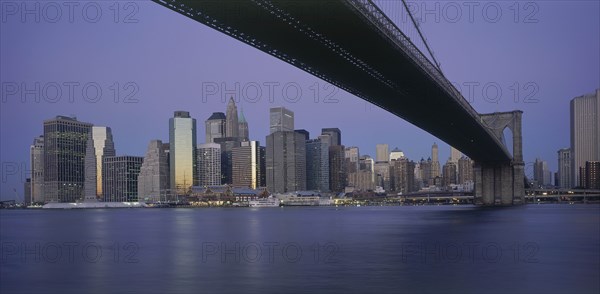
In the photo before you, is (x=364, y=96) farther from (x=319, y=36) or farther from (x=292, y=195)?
(x=292, y=195)

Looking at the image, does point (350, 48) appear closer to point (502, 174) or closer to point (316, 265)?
point (316, 265)

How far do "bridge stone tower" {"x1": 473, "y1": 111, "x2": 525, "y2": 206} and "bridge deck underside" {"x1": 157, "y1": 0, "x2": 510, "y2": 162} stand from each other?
37640mm

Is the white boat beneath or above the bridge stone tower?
beneath

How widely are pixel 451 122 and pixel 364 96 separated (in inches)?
663

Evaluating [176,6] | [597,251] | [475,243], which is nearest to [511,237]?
[475,243]

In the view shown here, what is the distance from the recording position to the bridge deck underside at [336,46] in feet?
83.1

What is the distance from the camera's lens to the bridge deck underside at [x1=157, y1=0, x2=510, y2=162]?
25344 millimetres

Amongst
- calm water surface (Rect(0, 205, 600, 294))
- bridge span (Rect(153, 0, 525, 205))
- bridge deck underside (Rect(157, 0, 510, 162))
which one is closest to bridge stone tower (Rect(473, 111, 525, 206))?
bridge span (Rect(153, 0, 525, 205))

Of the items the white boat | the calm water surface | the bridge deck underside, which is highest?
the bridge deck underside

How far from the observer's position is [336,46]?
32.0 meters

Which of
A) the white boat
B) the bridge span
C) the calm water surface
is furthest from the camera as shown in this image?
the white boat

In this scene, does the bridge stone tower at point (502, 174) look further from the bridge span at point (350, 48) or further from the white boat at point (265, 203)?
the white boat at point (265, 203)

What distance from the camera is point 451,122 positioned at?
5884 cm

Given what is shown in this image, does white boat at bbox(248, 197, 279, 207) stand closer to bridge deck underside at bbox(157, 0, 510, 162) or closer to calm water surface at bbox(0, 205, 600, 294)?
bridge deck underside at bbox(157, 0, 510, 162)
